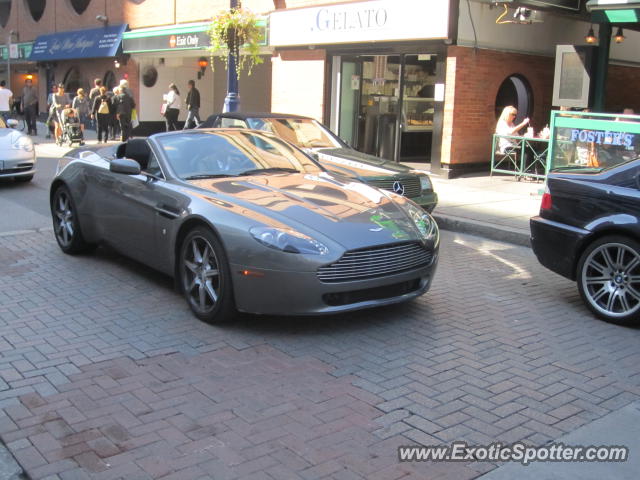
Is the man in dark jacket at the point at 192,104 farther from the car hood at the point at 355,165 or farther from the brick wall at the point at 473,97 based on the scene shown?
the car hood at the point at 355,165

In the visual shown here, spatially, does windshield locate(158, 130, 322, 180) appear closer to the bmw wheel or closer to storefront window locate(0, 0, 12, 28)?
the bmw wheel

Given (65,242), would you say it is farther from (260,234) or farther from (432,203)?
(432,203)

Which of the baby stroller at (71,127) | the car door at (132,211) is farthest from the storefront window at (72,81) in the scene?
the car door at (132,211)

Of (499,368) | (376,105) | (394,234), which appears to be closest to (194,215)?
(394,234)

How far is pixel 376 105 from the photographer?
17.4m

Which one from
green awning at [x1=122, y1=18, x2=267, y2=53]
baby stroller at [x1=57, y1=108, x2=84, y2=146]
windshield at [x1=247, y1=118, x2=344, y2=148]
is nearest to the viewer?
windshield at [x1=247, y1=118, x2=344, y2=148]

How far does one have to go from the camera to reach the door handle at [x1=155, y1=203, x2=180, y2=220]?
5.85m

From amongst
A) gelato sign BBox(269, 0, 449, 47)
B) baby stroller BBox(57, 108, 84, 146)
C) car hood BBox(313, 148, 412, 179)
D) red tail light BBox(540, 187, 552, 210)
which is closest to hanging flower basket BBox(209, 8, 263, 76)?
gelato sign BBox(269, 0, 449, 47)

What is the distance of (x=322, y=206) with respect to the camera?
5.64 meters

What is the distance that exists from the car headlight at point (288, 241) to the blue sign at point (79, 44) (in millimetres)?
22630

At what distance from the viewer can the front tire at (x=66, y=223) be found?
7449 mm

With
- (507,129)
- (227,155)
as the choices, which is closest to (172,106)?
(507,129)

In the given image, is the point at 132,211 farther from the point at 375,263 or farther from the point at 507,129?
the point at 507,129

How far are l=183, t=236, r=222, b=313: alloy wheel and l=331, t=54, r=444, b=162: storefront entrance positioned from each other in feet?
37.1
